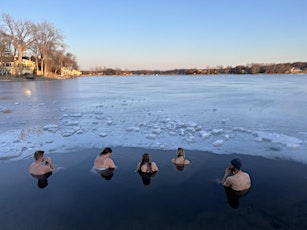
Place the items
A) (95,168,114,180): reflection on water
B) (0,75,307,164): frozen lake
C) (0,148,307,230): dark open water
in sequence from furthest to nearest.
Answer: (0,75,307,164): frozen lake < (95,168,114,180): reflection on water < (0,148,307,230): dark open water

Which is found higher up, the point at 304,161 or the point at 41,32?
the point at 41,32

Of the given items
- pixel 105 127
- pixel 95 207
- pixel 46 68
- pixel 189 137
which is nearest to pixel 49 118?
pixel 105 127

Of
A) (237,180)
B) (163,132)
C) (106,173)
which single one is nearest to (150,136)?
(163,132)

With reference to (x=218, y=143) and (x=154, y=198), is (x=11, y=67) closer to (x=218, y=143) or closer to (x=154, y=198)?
(x=218, y=143)

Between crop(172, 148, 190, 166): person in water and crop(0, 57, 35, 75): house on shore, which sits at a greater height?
crop(0, 57, 35, 75): house on shore

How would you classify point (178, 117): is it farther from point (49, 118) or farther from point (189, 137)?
point (49, 118)

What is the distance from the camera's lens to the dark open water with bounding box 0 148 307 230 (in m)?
4.16

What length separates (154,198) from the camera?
16.1ft

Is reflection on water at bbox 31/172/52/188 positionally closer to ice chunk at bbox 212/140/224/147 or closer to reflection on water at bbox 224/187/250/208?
reflection on water at bbox 224/187/250/208

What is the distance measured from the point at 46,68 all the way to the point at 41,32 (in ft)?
Answer: 40.3

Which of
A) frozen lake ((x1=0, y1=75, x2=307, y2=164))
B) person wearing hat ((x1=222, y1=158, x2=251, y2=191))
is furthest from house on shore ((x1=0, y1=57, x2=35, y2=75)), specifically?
person wearing hat ((x1=222, y1=158, x2=251, y2=191))

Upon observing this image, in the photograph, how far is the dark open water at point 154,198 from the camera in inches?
164

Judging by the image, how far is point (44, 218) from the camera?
14.0 feet

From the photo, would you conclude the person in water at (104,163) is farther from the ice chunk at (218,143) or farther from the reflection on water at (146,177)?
the ice chunk at (218,143)
